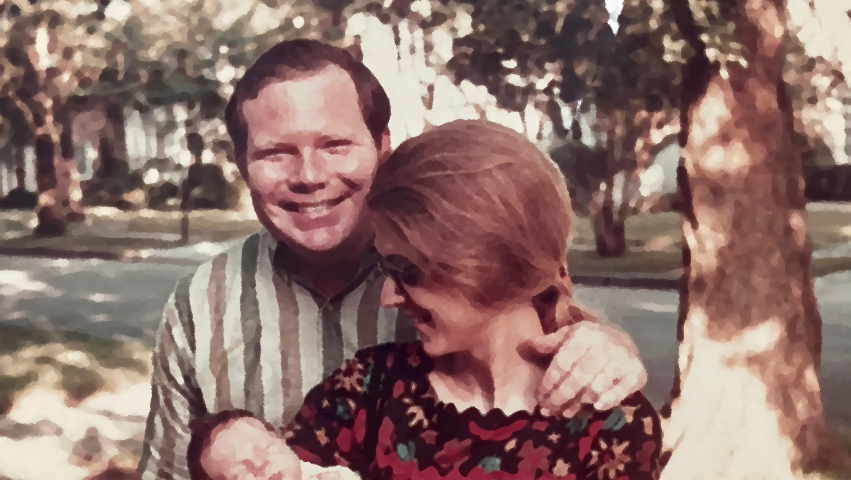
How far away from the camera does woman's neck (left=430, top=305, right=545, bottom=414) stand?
0.84m

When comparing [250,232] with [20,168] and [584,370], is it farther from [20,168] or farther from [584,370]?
A: [584,370]

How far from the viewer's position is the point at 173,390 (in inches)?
37.2

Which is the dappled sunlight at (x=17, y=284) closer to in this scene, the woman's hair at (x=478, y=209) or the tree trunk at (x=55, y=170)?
the tree trunk at (x=55, y=170)

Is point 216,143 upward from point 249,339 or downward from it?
upward

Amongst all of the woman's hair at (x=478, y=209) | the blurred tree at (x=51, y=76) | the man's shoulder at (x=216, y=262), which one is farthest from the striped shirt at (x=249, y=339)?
the blurred tree at (x=51, y=76)

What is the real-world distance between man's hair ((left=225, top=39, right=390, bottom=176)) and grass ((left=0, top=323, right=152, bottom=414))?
0.35m

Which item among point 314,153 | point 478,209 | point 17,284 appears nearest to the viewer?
point 478,209

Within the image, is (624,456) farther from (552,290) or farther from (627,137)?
(627,137)

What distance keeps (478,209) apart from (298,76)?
342 mm

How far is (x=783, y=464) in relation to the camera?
929mm

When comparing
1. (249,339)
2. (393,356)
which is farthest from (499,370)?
(249,339)

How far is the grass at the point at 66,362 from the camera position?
95 cm

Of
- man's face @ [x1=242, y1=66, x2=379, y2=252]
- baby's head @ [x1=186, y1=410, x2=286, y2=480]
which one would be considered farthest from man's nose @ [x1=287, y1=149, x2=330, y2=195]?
baby's head @ [x1=186, y1=410, x2=286, y2=480]

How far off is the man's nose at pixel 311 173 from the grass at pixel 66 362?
1.19ft
